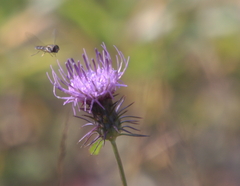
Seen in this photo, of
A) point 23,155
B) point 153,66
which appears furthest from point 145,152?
point 23,155

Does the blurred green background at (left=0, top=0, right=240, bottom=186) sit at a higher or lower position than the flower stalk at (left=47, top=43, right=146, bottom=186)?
higher

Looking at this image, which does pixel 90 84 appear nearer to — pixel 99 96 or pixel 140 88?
pixel 99 96

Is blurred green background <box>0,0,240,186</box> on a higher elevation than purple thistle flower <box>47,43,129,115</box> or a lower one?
higher

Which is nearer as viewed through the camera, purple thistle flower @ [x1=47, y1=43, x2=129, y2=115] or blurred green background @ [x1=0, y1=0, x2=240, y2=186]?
purple thistle flower @ [x1=47, y1=43, x2=129, y2=115]

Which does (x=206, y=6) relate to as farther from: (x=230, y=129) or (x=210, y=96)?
(x=230, y=129)

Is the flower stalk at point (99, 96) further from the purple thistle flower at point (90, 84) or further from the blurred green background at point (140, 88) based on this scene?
the blurred green background at point (140, 88)

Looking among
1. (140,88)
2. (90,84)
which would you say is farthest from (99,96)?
(140,88)

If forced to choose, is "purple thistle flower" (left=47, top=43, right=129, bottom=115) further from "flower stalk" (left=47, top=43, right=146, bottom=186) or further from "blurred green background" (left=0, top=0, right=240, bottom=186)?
"blurred green background" (left=0, top=0, right=240, bottom=186)

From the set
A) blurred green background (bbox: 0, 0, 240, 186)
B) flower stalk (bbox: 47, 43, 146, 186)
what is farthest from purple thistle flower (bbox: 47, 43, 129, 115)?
blurred green background (bbox: 0, 0, 240, 186)

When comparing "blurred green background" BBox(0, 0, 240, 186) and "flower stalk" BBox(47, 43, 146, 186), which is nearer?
"flower stalk" BBox(47, 43, 146, 186)
